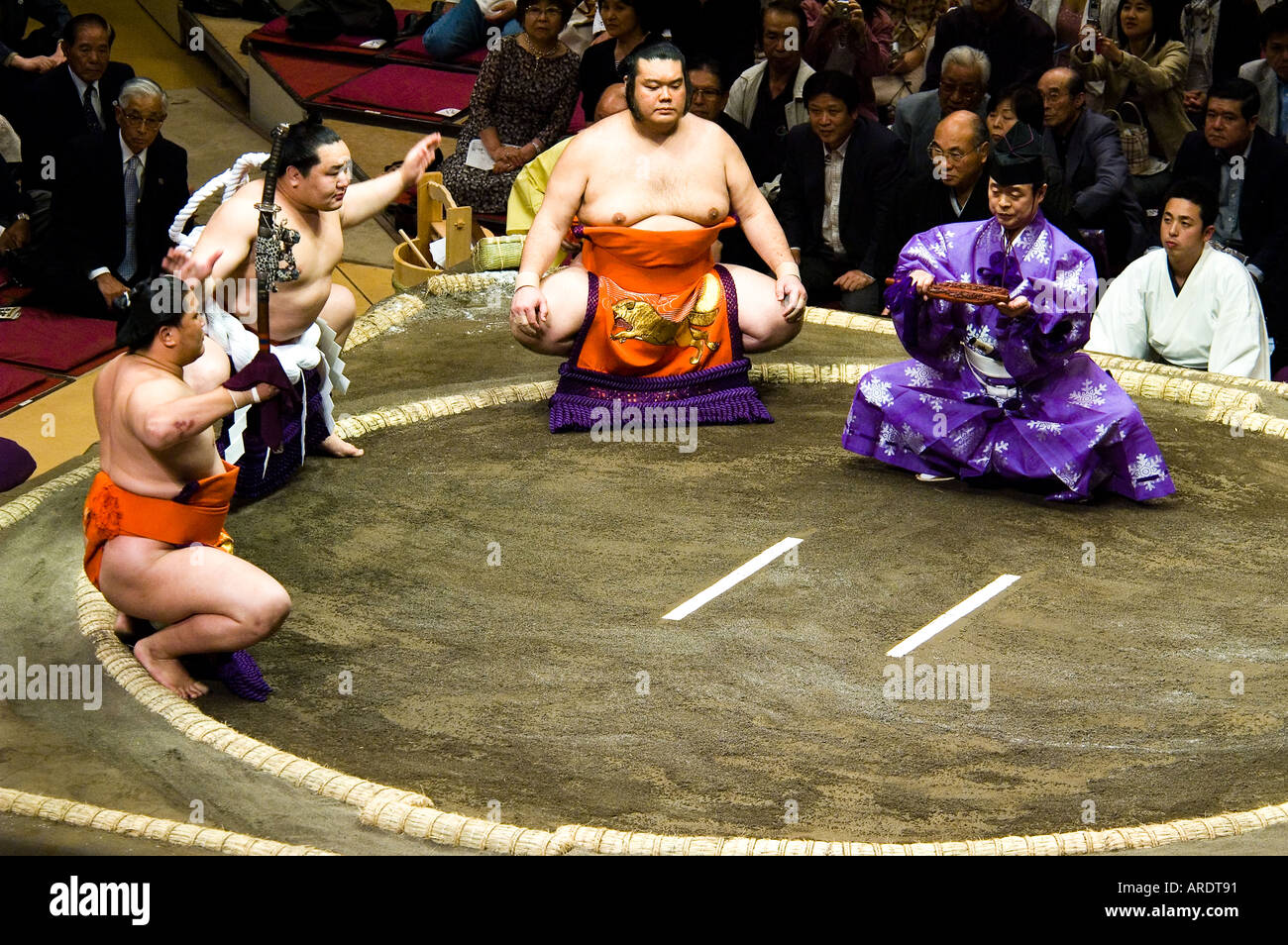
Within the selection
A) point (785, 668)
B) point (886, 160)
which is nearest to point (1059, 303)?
point (785, 668)

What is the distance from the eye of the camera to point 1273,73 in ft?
15.6

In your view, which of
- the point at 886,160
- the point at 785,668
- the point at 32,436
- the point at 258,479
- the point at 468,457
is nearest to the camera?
the point at 785,668

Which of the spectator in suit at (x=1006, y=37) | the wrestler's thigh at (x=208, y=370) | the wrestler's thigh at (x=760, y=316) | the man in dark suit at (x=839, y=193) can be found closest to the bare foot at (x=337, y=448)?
the wrestler's thigh at (x=208, y=370)

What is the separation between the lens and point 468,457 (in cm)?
345

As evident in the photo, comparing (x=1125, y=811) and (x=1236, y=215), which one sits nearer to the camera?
(x=1125, y=811)

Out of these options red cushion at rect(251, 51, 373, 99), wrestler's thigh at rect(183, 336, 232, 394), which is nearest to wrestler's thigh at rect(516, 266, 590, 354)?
wrestler's thigh at rect(183, 336, 232, 394)

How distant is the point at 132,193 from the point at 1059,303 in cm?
276

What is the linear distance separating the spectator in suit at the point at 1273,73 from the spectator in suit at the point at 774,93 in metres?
1.29

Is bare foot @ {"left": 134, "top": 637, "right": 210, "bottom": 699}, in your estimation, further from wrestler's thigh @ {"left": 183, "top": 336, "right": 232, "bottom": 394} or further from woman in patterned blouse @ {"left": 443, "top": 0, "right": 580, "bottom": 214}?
woman in patterned blouse @ {"left": 443, "top": 0, "right": 580, "bottom": 214}

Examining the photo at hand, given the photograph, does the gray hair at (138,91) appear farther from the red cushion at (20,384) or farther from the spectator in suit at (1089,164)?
the spectator in suit at (1089,164)

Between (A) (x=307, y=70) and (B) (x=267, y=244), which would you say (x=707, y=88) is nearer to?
(B) (x=267, y=244)

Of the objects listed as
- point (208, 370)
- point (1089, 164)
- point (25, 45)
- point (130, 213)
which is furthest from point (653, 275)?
point (25, 45)

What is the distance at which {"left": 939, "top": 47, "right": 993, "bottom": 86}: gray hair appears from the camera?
4.50 meters

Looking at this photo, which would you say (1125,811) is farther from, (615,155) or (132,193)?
(132,193)
